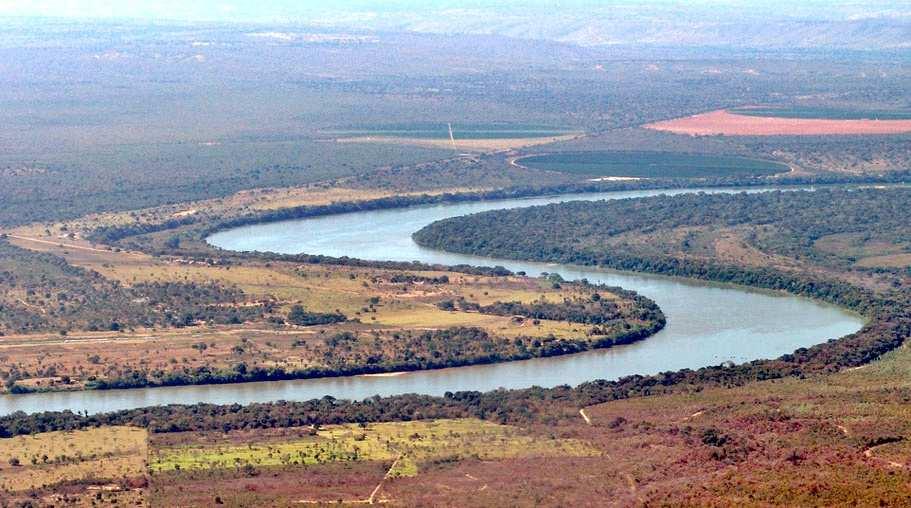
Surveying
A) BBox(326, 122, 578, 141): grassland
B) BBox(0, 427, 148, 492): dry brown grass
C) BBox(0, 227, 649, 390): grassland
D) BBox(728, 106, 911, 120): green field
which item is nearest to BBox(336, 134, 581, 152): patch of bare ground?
BBox(326, 122, 578, 141): grassland

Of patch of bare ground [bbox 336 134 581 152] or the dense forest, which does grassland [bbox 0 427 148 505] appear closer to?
the dense forest

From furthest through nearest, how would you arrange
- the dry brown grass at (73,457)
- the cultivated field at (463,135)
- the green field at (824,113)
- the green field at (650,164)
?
the green field at (824,113) < the cultivated field at (463,135) < the green field at (650,164) < the dry brown grass at (73,457)

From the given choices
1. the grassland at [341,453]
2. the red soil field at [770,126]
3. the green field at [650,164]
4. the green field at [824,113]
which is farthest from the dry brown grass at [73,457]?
the green field at [824,113]

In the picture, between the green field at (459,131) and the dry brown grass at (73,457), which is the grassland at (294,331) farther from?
the green field at (459,131)

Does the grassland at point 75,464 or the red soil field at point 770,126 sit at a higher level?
the grassland at point 75,464

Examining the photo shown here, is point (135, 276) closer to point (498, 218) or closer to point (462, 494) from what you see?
point (498, 218)

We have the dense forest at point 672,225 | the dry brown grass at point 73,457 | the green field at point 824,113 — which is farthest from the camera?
the green field at point 824,113

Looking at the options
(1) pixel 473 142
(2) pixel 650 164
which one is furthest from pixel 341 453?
(1) pixel 473 142
